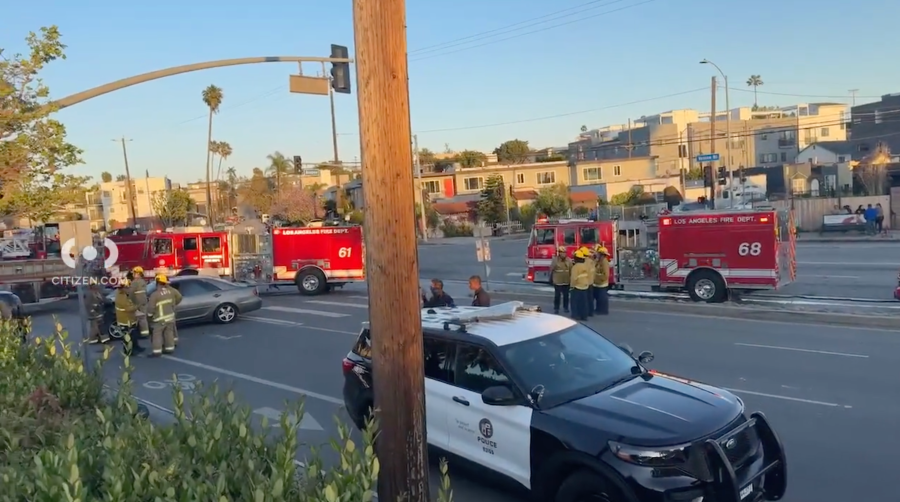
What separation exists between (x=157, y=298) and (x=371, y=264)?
1183 cm

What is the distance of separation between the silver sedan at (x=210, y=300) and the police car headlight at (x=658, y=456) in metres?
16.2

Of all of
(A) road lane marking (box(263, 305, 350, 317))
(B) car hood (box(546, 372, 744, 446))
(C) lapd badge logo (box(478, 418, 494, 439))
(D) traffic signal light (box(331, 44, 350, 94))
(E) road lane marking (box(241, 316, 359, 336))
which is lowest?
(A) road lane marking (box(263, 305, 350, 317))

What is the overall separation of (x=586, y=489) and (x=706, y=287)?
1549cm

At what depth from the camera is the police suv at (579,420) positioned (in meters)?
5.34

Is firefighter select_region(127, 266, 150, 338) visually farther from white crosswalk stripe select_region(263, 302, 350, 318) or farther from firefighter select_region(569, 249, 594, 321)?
firefighter select_region(569, 249, 594, 321)

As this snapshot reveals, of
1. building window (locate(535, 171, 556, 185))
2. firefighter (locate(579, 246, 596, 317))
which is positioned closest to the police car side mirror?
firefighter (locate(579, 246, 596, 317))

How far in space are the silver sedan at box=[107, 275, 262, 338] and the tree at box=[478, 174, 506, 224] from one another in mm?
43668

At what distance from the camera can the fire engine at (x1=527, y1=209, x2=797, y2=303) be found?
756 inches

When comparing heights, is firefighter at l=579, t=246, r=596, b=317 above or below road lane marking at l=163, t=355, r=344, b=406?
above

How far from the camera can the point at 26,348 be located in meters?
8.26

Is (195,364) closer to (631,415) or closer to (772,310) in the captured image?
(631,415)

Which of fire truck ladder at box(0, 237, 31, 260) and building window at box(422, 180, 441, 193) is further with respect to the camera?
building window at box(422, 180, 441, 193)

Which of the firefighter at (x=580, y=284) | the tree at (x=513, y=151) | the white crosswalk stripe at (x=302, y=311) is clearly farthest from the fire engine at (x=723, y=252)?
the tree at (x=513, y=151)

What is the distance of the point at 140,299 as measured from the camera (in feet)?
51.7
